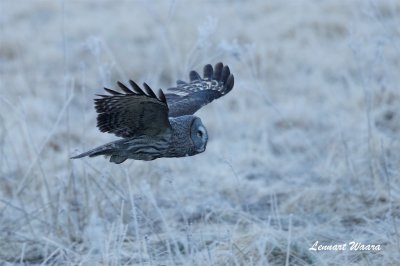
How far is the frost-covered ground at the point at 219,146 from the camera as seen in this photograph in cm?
518

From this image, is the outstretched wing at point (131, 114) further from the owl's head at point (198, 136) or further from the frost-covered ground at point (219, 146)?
the frost-covered ground at point (219, 146)

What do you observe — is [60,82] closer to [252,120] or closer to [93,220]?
[252,120]

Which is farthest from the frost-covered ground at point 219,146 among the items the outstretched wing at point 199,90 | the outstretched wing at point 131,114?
the outstretched wing at point 131,114

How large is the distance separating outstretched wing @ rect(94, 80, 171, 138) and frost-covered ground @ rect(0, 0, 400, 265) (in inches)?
12.4

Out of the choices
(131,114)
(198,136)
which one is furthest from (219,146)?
(131,114)

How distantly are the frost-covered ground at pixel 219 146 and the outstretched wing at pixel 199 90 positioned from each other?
16cm

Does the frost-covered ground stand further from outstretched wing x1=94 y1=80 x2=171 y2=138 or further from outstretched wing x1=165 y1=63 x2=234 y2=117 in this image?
outstretched wing x1=94 y1=80 x2=171 y2=138

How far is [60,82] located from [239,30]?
219 cm

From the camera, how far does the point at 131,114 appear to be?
4492 mm

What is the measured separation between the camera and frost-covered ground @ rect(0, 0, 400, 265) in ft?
17.0

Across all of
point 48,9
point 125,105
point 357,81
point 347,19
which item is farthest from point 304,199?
point 48,9

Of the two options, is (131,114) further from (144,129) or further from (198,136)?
(198,136)

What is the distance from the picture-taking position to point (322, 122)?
27.0 ft

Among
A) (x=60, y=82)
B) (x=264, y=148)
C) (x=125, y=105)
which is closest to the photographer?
(x=125, y=105)
